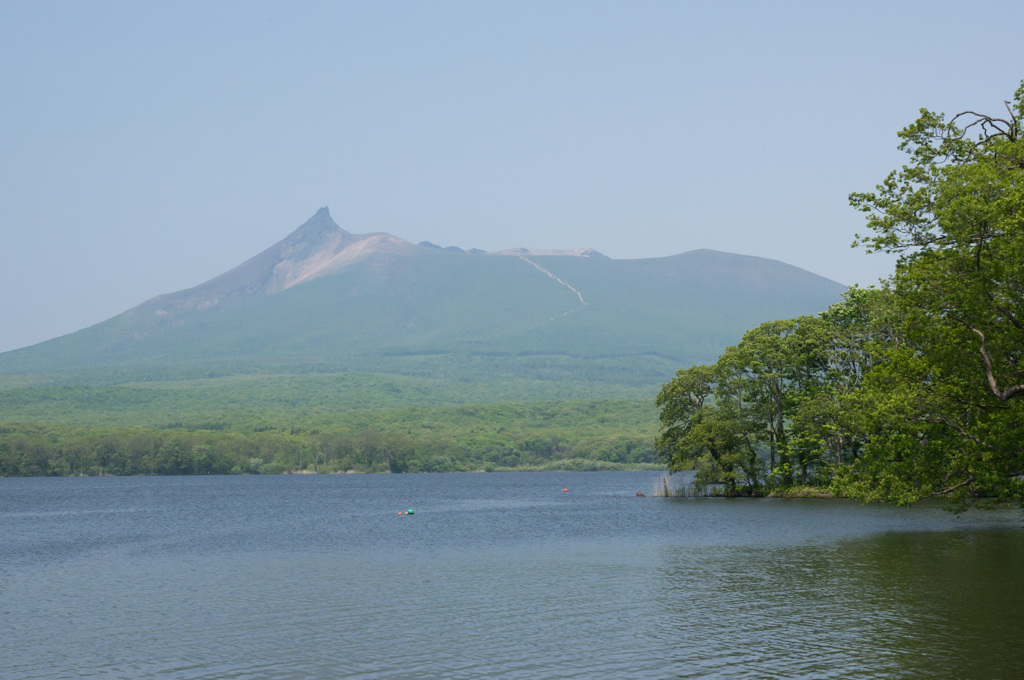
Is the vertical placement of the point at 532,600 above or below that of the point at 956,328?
below

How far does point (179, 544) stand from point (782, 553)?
126 ft

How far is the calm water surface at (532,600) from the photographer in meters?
25.8

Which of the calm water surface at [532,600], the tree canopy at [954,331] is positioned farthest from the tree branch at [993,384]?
the calm water surface at [532,600]

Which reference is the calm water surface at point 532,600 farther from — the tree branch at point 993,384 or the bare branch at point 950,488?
the tree branch at point 993,384

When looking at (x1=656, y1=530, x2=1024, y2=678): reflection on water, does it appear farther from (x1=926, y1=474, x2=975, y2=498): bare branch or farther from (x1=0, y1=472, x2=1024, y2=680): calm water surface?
(x1=926, y1=474, x2=975, y2=498): bare branch

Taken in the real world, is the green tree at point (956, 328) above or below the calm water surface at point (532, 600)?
above

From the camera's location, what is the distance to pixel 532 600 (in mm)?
35844

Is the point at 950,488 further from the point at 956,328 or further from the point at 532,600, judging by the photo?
the point at 532,600

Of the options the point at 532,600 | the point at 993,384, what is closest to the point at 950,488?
the point at 993,384

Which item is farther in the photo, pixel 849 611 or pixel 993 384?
pixel 993 384

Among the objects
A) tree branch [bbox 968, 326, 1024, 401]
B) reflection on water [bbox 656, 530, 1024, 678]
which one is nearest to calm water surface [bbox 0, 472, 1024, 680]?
reflection on water [bbox 656, 530, 1024, 678]

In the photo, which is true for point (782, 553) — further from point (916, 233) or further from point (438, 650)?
point (438, 650)

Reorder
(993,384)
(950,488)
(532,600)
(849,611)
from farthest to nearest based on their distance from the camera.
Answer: (532,600) → (950,488) → (993,384) → (849,611)

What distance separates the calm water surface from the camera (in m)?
25.8
